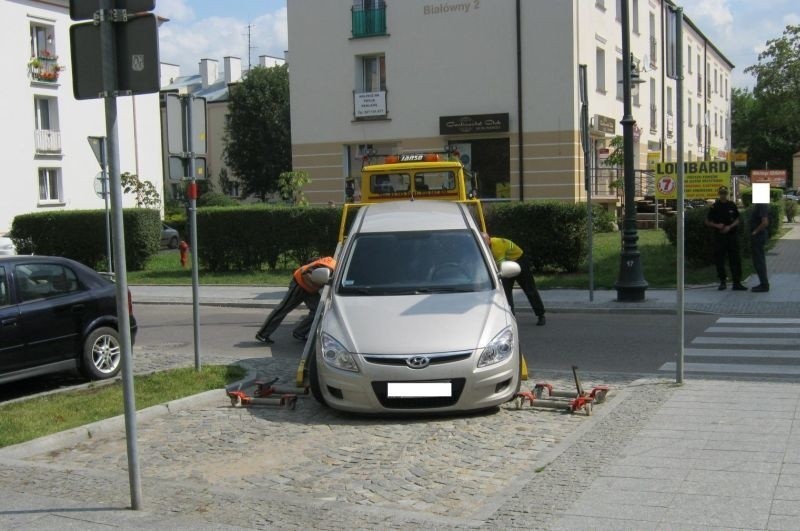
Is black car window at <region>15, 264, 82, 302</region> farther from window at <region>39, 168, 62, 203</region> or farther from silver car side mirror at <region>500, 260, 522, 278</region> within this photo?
window at <region>39, 168, 62, 203</region>

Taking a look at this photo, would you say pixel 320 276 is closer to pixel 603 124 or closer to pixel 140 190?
pixel 603 124

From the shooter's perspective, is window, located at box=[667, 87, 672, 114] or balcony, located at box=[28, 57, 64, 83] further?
window, located at box=[667, 87, 672, 114]

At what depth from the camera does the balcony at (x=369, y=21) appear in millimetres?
32438

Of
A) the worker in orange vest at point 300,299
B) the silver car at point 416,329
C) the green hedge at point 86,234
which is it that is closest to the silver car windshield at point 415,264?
the silver car at point 416,329

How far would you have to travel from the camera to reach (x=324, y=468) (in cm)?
636

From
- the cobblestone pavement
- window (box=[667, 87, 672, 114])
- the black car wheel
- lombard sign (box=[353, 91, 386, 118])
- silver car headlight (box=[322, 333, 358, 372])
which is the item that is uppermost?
window (box=[667, 87, 672, 114])

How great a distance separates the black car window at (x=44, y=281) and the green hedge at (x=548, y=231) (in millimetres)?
11277

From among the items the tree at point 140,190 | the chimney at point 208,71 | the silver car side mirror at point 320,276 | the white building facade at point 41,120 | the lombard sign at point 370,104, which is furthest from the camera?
the chimney at point 208,71

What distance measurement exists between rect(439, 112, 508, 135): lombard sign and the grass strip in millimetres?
22041

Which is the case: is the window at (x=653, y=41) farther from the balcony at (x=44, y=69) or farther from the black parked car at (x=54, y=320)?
the black parked car at (x=54, y=320)

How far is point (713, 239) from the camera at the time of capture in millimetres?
18016

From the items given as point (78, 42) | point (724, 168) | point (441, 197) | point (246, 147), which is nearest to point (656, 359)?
point (441, 197)

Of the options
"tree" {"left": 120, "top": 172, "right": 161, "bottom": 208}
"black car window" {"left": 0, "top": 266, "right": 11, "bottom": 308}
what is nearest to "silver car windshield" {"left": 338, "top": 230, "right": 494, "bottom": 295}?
"black car window" {"left": 0, "top": 266, "right": 11, "bottom": 308}

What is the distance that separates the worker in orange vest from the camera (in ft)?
39.1
